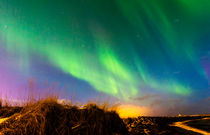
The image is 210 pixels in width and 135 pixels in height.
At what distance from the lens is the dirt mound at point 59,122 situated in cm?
432

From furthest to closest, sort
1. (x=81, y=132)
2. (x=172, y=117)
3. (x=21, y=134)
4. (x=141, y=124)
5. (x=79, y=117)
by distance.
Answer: (x=172, y=117)
(x=141, y=124)
(x=79, y=117)
(x=81, y=132)
(x=21, y=134)

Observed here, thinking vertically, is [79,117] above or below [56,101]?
below

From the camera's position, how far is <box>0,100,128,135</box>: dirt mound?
4316mm

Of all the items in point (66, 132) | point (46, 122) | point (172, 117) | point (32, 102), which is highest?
point (32, 102)

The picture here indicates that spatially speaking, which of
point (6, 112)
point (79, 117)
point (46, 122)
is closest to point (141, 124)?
point (79, 117)

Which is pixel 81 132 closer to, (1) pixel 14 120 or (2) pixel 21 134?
(2) pixel 21 134

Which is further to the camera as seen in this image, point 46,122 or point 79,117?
point 79,117

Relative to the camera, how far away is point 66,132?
4379 mm

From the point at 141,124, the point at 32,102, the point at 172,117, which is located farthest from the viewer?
the point at 172,117

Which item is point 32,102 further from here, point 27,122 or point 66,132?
point 66,132

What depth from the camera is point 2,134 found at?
4.20m

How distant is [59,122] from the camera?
457cm

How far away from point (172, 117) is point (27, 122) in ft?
30.4

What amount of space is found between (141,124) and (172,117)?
13.5 ft
